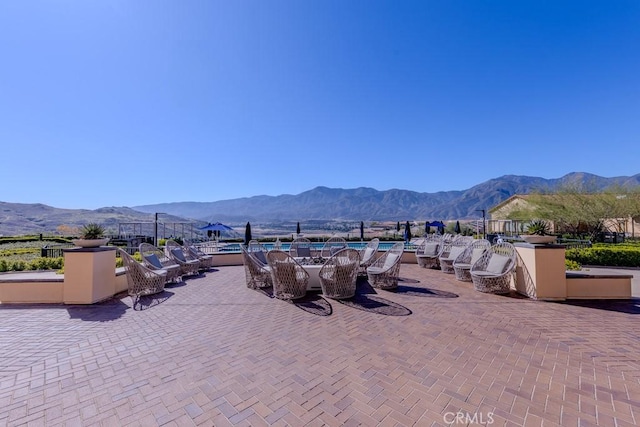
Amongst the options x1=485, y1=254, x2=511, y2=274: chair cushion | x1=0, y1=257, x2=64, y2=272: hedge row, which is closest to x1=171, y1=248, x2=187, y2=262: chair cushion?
x1=0, y1=257, x2=64, y2=272: hedge row

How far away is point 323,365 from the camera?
9.19ft

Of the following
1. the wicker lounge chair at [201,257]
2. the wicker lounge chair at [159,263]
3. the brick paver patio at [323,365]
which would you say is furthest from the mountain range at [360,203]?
the brick paver patio at [323,365]

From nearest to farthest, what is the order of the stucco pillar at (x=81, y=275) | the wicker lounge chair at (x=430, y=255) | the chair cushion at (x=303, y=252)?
1. the stucco pillar at (x=81, y=275)
2. the chair cushion at (x=303, y=252)
3. the wicker lounge chair at (x=430, y=255)

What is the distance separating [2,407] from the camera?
2150 mm

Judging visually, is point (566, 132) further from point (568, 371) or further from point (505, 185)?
point (505, 185)

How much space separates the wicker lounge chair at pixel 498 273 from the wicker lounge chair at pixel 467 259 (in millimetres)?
510

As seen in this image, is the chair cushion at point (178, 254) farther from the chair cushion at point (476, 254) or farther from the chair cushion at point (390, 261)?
the chair cushion at point (476, 254)

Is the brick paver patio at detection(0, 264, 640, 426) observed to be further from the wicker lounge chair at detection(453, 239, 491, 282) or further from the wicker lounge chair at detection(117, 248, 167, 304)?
the wicker lounge chair at detection(453, 239, 491, 282)

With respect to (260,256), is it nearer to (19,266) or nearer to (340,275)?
(340,275)

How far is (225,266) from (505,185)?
184991 mm

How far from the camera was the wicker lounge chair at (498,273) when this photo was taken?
559cm

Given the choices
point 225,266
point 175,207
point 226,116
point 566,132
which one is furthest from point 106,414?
point 175,207

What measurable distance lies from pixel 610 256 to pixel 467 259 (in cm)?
676

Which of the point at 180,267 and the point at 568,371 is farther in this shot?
the point at 180,267
